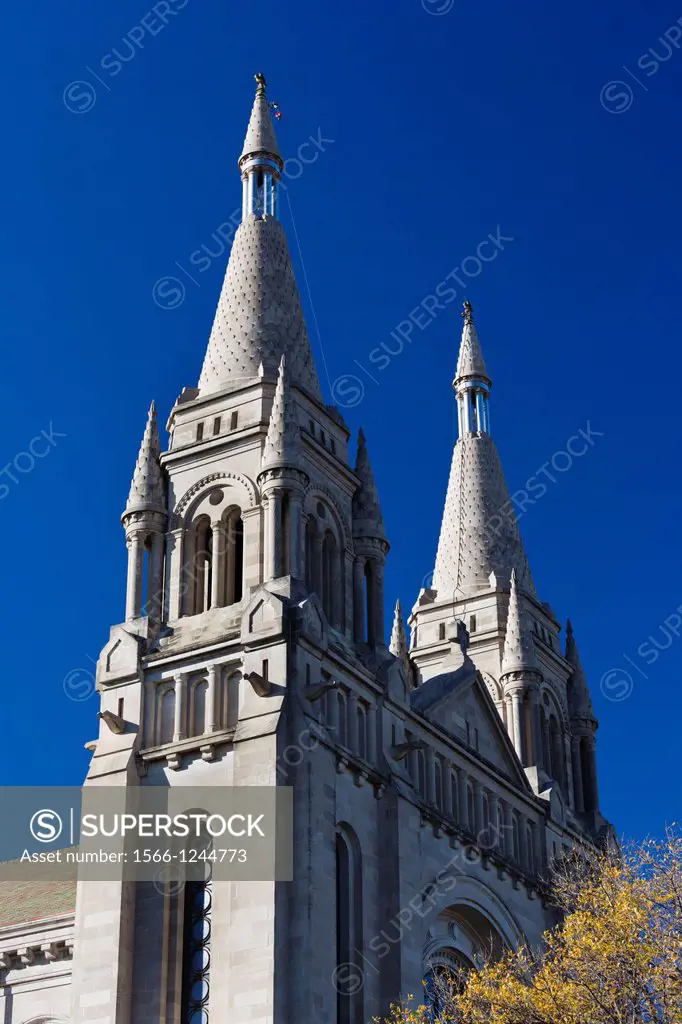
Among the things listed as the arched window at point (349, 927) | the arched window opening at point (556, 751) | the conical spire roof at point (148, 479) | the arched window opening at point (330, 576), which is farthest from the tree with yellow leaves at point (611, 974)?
the arched window opening at point (556, 751)

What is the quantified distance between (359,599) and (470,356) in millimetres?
22246

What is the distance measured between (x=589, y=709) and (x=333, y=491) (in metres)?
16.8

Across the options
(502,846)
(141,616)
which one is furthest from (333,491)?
(502,846)

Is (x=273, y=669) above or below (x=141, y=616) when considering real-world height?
below

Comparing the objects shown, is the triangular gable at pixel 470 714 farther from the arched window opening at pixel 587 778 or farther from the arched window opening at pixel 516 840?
the arched window opening at pixel 587 778

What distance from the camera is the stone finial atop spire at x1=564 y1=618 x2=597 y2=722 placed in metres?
58.4

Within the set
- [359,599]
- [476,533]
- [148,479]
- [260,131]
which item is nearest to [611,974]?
[359,599]

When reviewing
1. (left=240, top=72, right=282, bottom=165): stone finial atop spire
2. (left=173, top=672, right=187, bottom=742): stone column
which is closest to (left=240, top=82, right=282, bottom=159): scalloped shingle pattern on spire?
(left=240, top=72, right=282, bottom=165): stone finial atop spire

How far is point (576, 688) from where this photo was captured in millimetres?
59031

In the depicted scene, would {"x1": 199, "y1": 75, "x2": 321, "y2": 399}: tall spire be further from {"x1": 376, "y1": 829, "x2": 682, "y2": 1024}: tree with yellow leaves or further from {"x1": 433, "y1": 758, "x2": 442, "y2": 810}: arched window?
{"x1": 376, "y1": 829, "x2": 682, "y2": 1024}: tree with yellow leaves

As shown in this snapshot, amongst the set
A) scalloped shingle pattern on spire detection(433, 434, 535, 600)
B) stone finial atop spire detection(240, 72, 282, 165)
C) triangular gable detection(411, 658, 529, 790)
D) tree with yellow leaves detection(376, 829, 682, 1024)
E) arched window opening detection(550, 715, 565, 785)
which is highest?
stone finial atop spire detection(240, 72, 282, 165)

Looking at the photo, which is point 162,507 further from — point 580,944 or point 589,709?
point 589,709

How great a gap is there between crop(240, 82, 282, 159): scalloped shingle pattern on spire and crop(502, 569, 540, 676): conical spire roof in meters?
16.4

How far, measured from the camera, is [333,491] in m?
46.5
